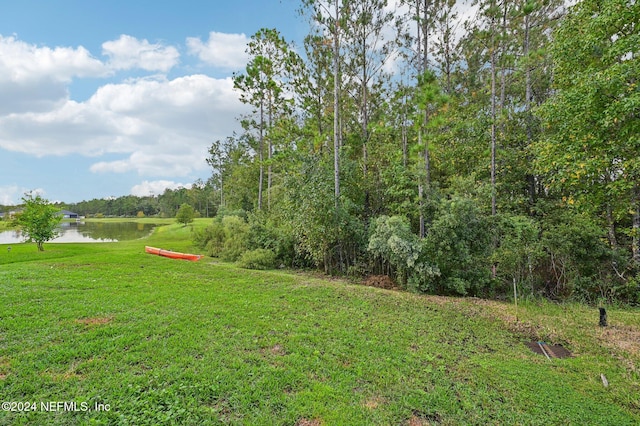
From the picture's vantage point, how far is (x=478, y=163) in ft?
32.7

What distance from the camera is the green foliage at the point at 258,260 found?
31.0ft

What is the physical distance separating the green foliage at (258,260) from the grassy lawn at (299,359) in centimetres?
352

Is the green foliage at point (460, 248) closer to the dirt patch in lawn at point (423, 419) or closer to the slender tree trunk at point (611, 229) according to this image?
the slender tree trunk at point (611, 229)

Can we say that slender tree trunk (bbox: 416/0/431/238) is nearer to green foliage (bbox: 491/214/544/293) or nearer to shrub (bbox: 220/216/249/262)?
green foliage (bbox: 491/214/544/293)

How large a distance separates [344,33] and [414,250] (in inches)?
305

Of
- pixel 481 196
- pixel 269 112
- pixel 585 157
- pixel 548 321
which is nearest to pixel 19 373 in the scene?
pixel 548 321

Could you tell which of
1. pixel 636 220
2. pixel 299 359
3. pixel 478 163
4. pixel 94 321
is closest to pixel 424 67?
pixel 478 163

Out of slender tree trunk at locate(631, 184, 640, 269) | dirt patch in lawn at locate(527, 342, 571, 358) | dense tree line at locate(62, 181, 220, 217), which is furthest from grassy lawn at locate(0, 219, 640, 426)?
dense tree line at locate(62, 181, 220, 217)

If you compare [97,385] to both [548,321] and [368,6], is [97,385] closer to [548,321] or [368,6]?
[548,321]

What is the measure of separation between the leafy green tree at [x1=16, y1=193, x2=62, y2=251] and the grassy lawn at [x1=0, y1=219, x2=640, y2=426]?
22.8 feet

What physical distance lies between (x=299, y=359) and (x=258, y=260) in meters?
6.38

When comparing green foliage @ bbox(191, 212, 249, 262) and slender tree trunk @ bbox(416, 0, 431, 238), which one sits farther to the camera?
green foliage @ bbox(191, 212, 249, 262)

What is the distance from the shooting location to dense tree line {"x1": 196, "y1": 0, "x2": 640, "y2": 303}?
6.47m

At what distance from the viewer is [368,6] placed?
31.1ft
